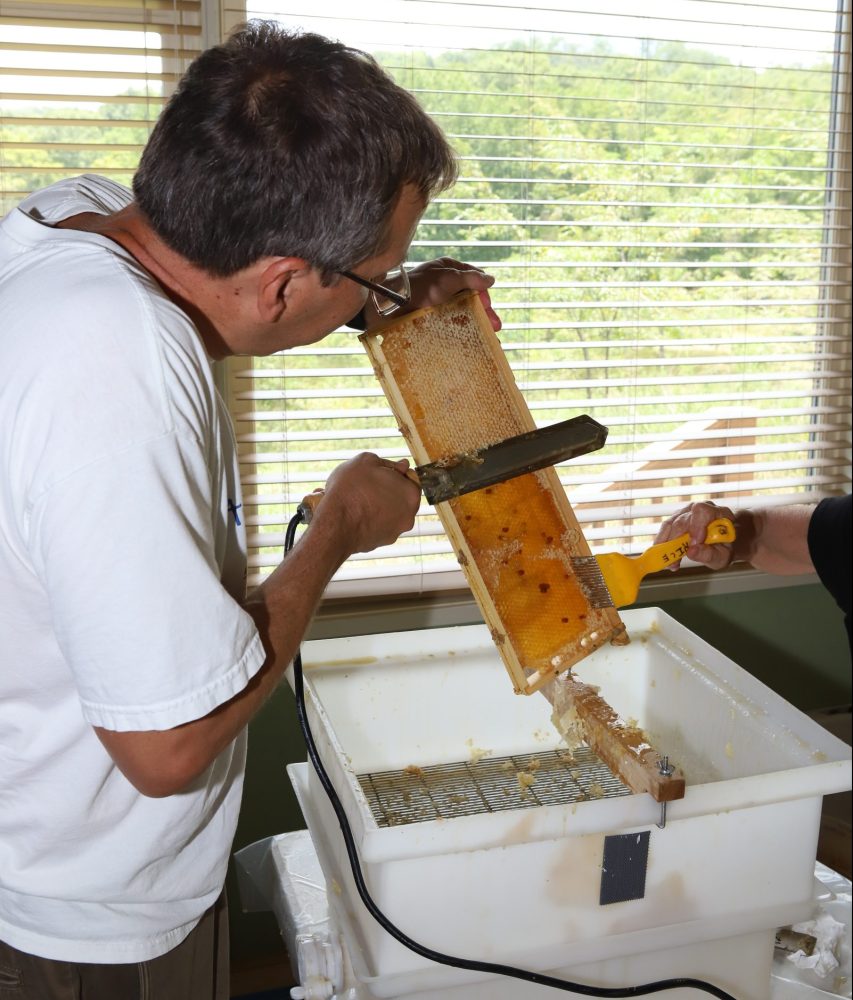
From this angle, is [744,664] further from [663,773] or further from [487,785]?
[663,773]

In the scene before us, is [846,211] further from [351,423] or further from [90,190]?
[90,190]

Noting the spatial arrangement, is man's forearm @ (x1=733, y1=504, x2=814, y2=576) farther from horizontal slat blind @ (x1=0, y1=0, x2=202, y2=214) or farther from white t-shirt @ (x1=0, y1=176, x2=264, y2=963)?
horizontal slat blind @ (x1=0, y1=0, x2=202, y2=214)

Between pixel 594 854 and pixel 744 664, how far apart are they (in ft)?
5.25

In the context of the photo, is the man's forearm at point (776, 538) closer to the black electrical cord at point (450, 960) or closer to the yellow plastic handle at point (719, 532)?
the yellow plastic handle at point (719, 532)

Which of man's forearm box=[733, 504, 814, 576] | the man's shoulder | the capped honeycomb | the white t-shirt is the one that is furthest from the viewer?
man's forearm box=[733, 504, 814, 576]

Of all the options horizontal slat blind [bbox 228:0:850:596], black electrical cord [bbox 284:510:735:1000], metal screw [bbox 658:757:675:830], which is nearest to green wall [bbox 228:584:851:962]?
horizontal slat blind [bbox 228:0:850:596]

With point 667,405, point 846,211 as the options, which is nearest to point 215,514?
point 667,405

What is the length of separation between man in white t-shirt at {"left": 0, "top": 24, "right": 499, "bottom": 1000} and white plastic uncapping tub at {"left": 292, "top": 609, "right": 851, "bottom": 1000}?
7.9 inches

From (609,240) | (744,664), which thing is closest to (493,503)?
(609,240)

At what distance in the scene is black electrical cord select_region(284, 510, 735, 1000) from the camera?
100cm

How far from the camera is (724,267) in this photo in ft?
7.80

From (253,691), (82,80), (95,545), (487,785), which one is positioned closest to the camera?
(95,545)

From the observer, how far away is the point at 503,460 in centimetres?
112

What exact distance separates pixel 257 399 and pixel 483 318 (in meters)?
0.91
